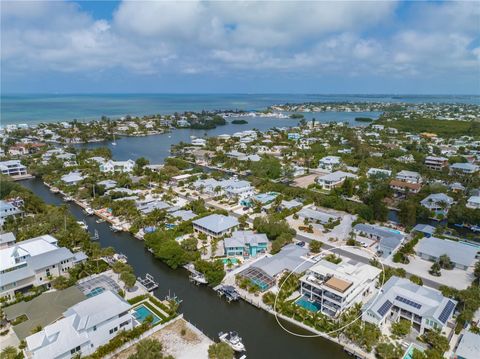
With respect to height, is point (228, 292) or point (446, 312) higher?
point (446, 312)

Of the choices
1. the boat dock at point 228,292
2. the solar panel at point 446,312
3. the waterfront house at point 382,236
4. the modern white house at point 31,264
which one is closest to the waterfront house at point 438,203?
the waterfront house at point 382,236

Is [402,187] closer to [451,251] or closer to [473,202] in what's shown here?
[473,202]

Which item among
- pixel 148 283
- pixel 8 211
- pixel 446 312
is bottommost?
pixel 148 283

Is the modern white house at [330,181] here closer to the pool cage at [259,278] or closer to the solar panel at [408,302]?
the pool cage at [259,278]

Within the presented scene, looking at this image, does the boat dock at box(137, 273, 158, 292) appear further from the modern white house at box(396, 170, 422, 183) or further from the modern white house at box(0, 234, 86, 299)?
the modern white house at box(396, 170, 422, 183)

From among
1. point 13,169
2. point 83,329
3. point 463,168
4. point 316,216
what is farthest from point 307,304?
point 13,169

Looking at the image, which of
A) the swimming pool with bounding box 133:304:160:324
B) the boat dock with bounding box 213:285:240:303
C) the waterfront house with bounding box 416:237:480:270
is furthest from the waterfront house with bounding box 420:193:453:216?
the swimming pool with bounding box 133:304:160:324

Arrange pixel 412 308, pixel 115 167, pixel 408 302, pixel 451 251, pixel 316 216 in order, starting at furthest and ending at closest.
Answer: pixel 115 167, pixel 316 216, pixel 451 251, pixel 408 302, pixel 412 308
